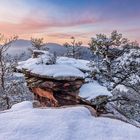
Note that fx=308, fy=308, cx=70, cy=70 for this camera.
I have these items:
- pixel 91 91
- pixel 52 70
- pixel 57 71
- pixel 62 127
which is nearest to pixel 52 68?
pixel 52 70

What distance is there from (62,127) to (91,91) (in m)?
12.5

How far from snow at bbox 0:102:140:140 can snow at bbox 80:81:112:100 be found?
980cm

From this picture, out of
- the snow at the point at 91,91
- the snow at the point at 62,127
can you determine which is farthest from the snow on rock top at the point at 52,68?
the snow at the point at 62,127

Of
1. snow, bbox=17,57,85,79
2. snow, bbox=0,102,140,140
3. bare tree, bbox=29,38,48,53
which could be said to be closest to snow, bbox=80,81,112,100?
snow, bbox=17,57,85,79

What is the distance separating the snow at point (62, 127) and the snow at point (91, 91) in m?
9.80

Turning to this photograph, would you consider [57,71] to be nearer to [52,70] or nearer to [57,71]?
[57,71]

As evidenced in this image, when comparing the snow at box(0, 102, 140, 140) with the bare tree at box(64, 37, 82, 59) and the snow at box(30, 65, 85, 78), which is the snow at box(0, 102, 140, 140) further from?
the bare tree at box(64, 37, 82, 59)

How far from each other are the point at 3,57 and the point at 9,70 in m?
1.52

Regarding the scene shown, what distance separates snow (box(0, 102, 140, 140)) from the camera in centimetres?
873

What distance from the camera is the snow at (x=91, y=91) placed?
20.6 meters

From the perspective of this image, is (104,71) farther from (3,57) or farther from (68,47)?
(68,47)

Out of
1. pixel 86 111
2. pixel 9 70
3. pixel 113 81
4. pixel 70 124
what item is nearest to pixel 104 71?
pixel 113 81

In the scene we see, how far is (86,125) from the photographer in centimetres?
951

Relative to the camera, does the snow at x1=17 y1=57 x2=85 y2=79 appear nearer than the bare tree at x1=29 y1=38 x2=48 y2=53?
Yes
